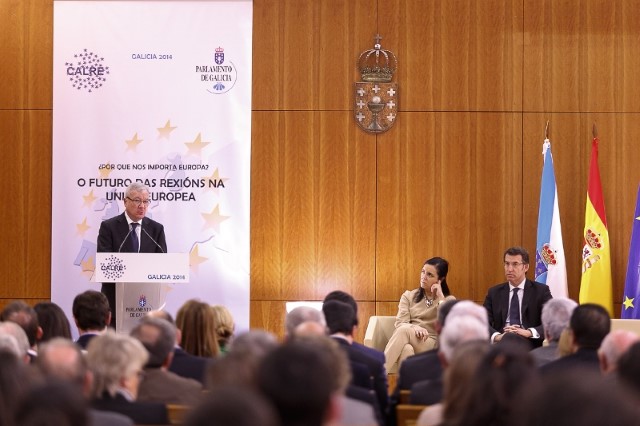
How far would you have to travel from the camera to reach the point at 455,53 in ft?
31.8

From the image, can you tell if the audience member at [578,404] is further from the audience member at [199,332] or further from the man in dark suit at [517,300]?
the man in dark suit at [517,300]

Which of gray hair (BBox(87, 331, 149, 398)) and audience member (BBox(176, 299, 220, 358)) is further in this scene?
audience member (BBox(176, 299, 220, 358))

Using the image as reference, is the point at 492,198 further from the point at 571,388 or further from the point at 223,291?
the point at 571,388

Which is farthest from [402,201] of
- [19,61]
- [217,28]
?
[19,61]

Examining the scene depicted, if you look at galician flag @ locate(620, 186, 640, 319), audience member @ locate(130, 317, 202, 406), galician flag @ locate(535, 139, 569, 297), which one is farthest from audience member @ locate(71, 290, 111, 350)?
galician flag @ locate(620, 186, 640, 319)

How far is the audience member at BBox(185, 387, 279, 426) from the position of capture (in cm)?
Result: 181

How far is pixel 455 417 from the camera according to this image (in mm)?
3053

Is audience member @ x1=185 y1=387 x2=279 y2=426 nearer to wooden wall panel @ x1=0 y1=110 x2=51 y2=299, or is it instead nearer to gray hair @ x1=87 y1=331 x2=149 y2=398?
gray hair @ x1=87 y1=331 x2=149 y2=398

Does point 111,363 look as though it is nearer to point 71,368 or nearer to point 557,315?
point 71,368

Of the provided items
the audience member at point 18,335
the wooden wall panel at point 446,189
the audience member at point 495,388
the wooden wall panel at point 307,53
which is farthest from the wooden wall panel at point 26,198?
the audience member at point 495,388

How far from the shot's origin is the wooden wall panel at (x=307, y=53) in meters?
9.72

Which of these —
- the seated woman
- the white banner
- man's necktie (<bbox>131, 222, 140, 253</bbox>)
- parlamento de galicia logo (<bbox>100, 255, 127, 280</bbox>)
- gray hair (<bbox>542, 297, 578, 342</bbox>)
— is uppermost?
the white banner

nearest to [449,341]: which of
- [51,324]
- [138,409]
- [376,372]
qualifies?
[376,372]

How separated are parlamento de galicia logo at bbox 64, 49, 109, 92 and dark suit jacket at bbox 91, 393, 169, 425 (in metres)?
6.21
